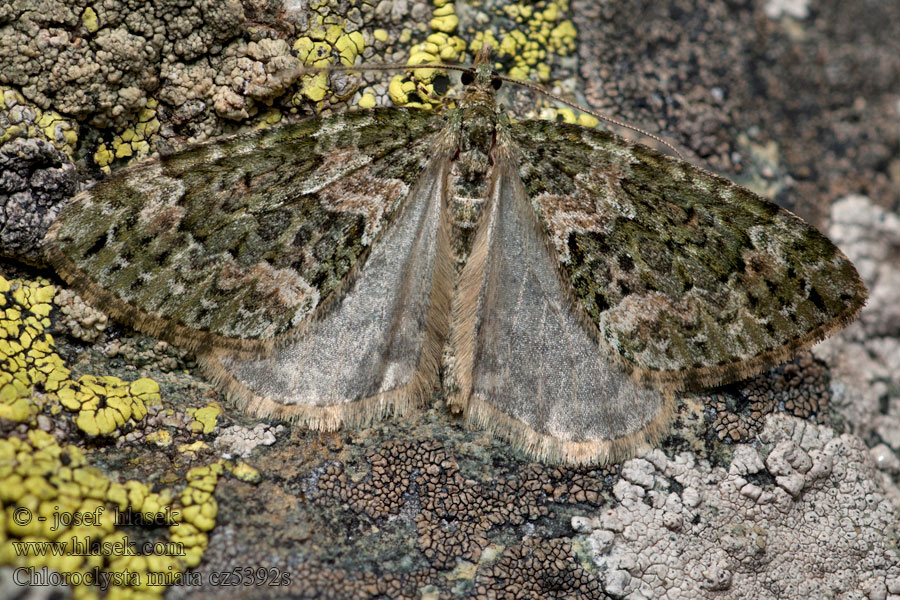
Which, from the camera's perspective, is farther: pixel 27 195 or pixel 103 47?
pixel 103 47

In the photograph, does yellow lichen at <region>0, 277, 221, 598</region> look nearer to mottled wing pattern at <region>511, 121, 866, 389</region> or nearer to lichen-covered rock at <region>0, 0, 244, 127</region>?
lichen-covered rock at <region>0, 0, 244, 127</region>

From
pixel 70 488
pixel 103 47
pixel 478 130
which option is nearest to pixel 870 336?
pixel 478 130

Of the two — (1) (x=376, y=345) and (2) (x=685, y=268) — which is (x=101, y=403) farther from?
(2) (x=685, y=268)

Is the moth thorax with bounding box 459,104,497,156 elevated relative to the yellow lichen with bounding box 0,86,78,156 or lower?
elevated

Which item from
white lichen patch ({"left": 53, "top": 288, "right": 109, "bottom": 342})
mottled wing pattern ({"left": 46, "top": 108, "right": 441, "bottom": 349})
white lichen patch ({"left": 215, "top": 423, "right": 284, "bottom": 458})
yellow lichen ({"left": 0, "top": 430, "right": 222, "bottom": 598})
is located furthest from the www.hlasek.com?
white lichen patch ({"left": 53, "top": 288, "right": 109, "bottom": 342})

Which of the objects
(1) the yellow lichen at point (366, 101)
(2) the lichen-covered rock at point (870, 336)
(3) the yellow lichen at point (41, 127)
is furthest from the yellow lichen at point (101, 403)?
(2) the lichen-covered rock at point (870, 336)

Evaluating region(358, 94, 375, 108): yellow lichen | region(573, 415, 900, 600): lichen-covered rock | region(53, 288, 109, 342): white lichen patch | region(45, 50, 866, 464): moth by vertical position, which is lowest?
region(573, 415, 900, 600): lichen-covered rock
